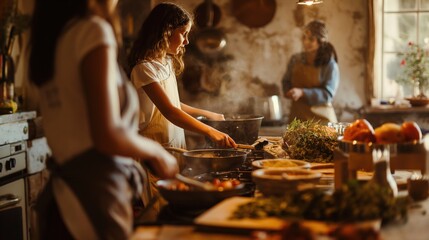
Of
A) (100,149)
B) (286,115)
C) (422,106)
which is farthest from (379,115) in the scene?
(100,149)

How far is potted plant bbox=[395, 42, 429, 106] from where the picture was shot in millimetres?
6633

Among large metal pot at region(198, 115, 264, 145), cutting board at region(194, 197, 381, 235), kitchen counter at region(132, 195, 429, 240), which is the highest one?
large metal pot at region(198, 115, 264, 145)

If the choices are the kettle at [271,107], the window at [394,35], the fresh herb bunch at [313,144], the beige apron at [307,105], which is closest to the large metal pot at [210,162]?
the fresh herb bunch at [313,144]

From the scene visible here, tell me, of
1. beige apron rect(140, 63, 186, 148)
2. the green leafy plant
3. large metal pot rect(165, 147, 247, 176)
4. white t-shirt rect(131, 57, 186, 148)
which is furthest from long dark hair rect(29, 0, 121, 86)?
the green leafy plant

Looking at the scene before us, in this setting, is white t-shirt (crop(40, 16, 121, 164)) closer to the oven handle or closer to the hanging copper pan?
the oven handle

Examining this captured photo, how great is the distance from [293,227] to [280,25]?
585 cm

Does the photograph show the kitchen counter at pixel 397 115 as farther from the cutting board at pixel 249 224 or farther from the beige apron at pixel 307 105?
the cutting board at pixel 249 224

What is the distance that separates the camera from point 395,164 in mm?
2471

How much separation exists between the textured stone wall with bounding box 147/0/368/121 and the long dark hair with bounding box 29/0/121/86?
209 inches

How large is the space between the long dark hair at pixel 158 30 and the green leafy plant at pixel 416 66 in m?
4.02

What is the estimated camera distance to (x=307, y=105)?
6.52 metres

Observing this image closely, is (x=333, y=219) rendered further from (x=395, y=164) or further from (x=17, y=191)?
(x=17, y=191)

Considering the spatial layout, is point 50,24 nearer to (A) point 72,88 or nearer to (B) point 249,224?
(A) point 72,88

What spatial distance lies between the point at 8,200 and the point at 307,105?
3.51 metres
